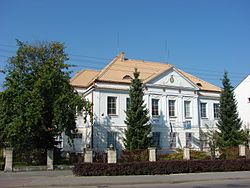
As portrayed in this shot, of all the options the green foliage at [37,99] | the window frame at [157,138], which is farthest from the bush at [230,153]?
the green foliage at [37,99]

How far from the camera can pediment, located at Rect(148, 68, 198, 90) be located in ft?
126

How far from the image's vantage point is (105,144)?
3503 cm

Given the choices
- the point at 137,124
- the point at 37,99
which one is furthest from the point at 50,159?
the point at 137,124

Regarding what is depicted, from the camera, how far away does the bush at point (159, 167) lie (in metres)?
21.7

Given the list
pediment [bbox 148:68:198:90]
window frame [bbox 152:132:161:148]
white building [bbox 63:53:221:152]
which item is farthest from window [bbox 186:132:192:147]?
pediment [bbox 148:68:198:90]

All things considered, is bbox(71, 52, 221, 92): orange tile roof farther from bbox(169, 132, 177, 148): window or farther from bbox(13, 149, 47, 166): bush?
bbox(13, 149, 47, 166): bush

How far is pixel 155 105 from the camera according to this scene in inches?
1496

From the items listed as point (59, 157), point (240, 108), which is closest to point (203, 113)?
point (240, 108)

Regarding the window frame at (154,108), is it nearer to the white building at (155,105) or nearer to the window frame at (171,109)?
the white building at (155,105)

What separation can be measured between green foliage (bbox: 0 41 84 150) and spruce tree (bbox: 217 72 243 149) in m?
16.3

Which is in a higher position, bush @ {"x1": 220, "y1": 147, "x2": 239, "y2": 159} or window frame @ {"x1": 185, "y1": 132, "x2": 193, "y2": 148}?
window frame @ {"x1": 185, "y1": 132, "x2": 193, "y2": 148}

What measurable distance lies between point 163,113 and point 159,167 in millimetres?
15590

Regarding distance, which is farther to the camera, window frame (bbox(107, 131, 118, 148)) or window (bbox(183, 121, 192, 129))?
window (bbox(183, 121, 192, 129))

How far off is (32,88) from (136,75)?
10.4 meters
